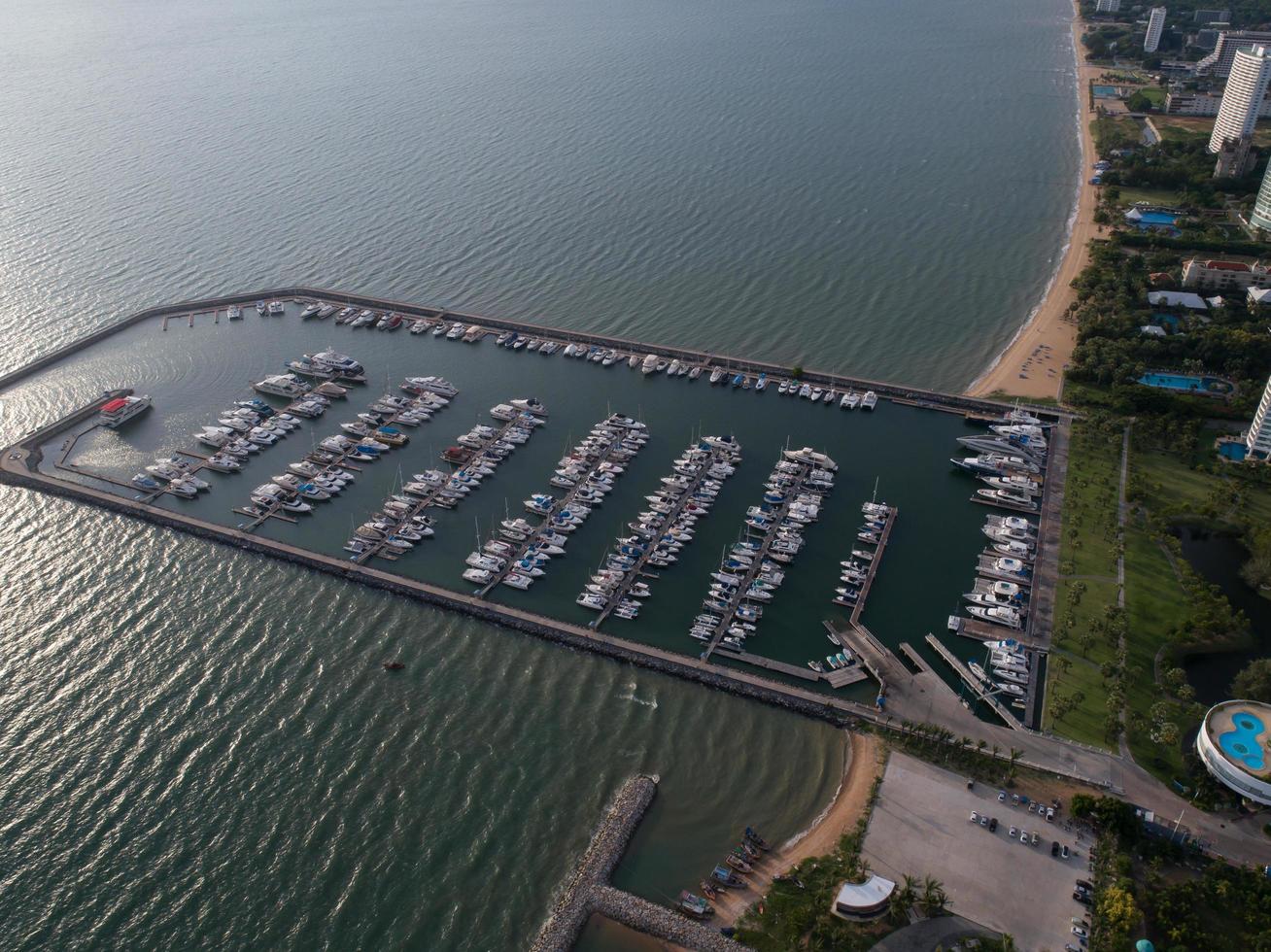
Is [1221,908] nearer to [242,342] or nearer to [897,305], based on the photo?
[897,305]

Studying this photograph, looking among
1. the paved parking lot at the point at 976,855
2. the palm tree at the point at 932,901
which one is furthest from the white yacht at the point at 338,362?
the palm tree at the point at 932,901

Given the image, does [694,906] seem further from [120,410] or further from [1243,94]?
[1243,94]

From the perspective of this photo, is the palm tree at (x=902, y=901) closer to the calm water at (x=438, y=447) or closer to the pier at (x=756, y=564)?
the calm water at (x=438, y=447)

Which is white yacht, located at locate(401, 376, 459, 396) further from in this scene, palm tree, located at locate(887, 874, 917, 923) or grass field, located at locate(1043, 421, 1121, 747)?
palm tree, located at locate(887, 874, 917, 923)

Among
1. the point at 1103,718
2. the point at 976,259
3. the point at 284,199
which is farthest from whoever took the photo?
the point at 284,199

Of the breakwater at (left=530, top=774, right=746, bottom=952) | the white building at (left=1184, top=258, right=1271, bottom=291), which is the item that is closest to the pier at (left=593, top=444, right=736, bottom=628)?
the breakwater at (left=530, top=774, right=746, bottom=952)

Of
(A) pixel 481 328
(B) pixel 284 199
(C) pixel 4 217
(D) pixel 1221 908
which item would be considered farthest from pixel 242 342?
(D) pixel 1221 908
